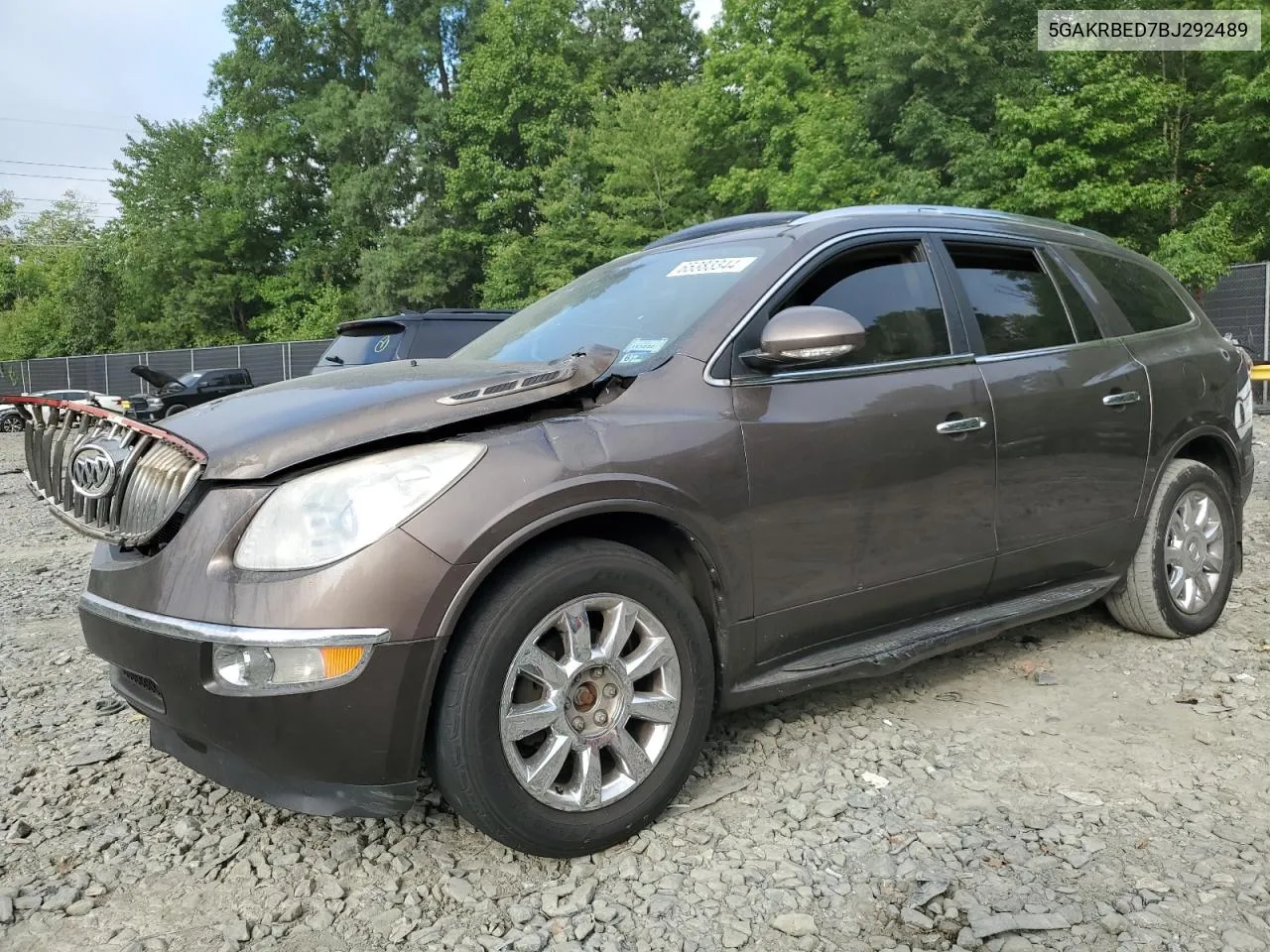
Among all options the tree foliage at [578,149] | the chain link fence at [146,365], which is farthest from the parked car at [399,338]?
the chain link fence at [146,365]

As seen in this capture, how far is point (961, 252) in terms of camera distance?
3586 mm

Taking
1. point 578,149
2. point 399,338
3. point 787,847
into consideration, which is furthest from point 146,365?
point 787,847

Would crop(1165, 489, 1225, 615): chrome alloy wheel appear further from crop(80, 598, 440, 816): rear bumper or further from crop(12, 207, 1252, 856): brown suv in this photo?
crop(80, 598, 440, 816): rear bumper

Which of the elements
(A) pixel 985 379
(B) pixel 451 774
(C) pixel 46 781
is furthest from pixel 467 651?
(A) pixel 985 379

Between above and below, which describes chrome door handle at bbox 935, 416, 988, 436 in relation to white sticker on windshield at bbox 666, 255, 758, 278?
below

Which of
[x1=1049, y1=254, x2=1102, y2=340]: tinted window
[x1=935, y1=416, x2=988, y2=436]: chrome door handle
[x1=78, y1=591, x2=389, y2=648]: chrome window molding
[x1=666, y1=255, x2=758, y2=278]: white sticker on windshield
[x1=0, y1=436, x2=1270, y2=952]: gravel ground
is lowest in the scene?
[x1=0, y1=436, x2=1270, y2=952]: gravel ground

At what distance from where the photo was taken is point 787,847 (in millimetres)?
2592

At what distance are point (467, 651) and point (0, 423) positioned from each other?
30535 mm

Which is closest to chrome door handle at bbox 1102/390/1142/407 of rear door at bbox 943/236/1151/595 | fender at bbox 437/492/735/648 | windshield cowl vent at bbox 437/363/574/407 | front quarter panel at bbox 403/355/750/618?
rear door at bbox 943/236/1151/595

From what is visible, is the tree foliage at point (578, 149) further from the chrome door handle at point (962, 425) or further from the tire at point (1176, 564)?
the chrome door handle at point (962, 425)

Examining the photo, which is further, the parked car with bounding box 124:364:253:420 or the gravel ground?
the parked car with bounding box 124:364:253:420

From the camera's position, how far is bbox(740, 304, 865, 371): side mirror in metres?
2.77

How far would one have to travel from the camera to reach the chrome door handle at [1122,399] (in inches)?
149

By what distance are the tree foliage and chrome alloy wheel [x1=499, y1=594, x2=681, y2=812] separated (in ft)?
68.2
